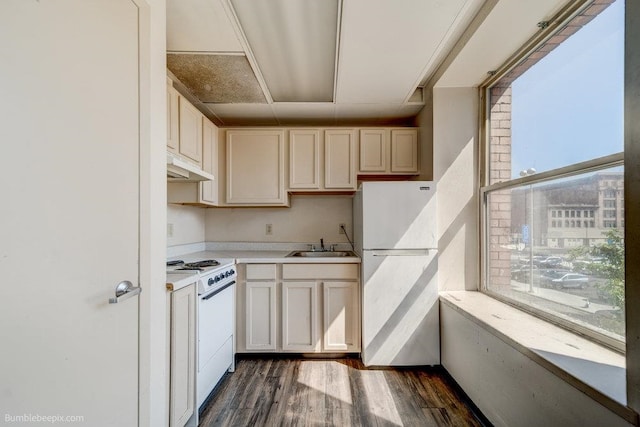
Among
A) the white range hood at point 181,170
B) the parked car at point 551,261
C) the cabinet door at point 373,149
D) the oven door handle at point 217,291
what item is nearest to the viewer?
the parked car at point 551,261

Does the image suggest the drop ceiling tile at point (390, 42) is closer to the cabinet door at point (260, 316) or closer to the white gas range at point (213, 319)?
the white gas range at point (213, 319)

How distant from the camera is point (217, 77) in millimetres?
2172

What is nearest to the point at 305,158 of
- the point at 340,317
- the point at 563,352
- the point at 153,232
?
the point at 340,317

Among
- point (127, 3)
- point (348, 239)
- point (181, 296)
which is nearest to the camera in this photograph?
point (127, 3)

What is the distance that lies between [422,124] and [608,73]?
5.10 feet

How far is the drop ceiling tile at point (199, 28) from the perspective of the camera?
151 cm

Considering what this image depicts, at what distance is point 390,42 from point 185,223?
7.64 ft

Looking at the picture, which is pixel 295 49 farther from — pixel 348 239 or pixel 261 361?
pixel 261 361

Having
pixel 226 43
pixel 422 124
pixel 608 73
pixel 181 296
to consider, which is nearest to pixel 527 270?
pixel 608 73

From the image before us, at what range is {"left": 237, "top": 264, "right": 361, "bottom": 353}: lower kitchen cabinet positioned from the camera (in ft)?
8.40

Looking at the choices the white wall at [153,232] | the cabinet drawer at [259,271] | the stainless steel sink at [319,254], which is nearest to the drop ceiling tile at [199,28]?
the white wall at [153,232]

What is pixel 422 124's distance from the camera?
2844 mm

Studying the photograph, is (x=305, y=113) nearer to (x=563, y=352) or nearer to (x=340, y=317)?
(x=340, y=317)

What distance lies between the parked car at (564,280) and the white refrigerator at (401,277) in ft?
2.70
